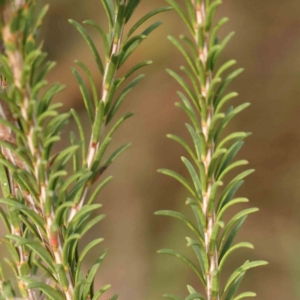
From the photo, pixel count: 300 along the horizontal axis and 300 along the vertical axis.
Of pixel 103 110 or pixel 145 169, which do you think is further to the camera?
pixel 145 169

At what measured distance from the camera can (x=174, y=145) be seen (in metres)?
0.99

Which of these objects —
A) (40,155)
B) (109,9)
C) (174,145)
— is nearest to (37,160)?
(40,155)

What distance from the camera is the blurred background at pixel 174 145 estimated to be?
919 millimetres

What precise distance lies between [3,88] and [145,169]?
0.79 metres

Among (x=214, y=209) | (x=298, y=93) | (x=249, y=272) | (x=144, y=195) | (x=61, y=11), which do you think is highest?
(x=61, y=11)

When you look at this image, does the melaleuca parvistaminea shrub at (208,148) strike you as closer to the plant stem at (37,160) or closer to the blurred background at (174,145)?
the plant stem at (37,160)

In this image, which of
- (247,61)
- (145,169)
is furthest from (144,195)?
(247,61)

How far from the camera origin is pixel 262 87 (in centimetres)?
98

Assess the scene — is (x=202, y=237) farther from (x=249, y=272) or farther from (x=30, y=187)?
(x=249, y=272)

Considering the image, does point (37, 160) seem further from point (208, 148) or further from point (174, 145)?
point (174, 145)

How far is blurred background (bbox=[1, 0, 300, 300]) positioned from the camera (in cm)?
92

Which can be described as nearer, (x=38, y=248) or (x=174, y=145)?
(x=38, y=248)

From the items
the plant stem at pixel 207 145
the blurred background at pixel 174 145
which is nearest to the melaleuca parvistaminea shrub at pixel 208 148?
the plant stem at pixel 207 145

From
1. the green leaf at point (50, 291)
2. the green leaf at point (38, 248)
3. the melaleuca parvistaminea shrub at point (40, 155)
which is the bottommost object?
the green leaf at point (50, 291)
